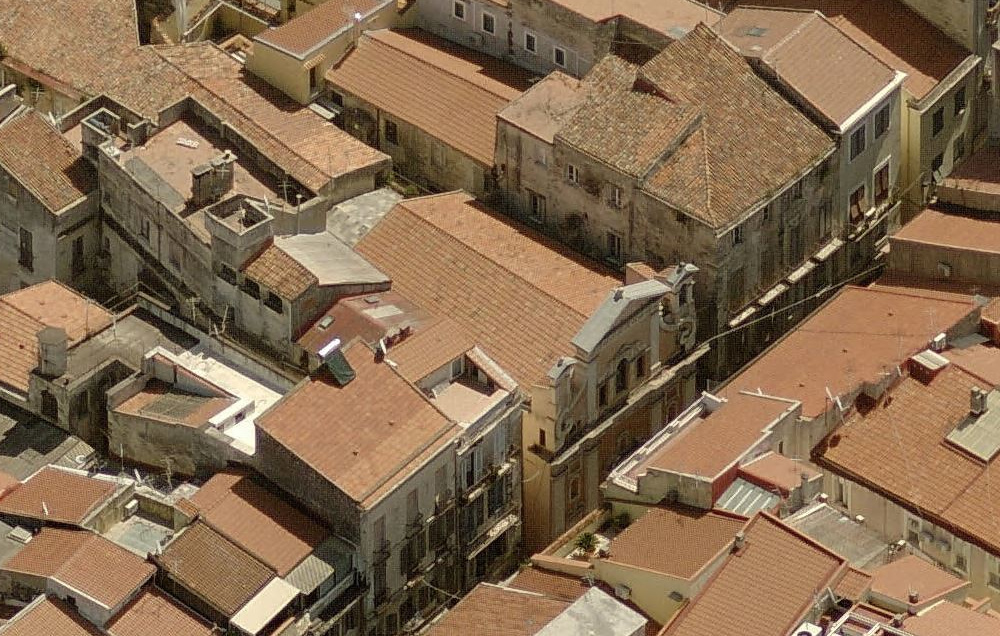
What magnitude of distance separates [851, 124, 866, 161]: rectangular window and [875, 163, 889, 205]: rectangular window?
3242mm

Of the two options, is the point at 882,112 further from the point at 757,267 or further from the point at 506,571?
the point at 506,571

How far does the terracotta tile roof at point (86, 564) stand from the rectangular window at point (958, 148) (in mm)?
53930

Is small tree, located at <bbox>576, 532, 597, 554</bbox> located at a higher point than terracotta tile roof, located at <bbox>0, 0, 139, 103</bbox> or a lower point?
lower

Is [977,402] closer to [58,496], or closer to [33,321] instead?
[58,496]

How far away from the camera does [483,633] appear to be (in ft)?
410

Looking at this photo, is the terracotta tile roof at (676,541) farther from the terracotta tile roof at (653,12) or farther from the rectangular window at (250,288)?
the terracotta tile roof at (653,12)

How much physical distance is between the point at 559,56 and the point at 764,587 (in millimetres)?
39692

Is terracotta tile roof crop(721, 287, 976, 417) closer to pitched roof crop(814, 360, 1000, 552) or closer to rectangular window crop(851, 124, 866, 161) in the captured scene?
pitched roof crop(814, 360, 1000, 552)

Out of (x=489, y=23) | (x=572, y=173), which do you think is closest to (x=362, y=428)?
(x=572, y=173)

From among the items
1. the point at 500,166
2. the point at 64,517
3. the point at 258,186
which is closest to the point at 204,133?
the point at 258,186

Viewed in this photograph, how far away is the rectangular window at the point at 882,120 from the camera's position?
14862 cm

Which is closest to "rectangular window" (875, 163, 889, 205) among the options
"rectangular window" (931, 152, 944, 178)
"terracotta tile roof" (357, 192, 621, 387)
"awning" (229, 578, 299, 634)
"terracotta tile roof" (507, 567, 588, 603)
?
"rectangular window" (931, 152, 944, 178)

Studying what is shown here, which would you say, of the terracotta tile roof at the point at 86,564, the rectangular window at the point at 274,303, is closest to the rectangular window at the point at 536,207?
the rectangular window at the point at 274,303

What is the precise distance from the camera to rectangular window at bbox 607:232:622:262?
474 feet
